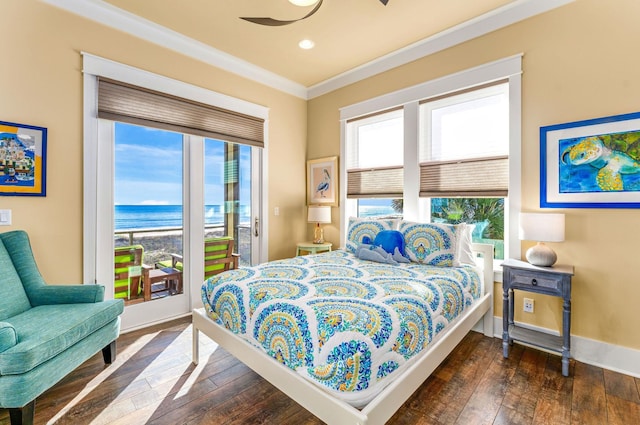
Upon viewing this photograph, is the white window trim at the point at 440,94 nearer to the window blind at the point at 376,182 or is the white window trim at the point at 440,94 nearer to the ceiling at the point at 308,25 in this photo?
the window blind at the point at 376,182

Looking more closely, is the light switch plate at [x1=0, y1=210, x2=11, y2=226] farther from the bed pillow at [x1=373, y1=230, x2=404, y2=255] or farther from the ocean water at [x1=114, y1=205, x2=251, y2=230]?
the bed pillow at [x1=373, y1=230, x2=404, y2=255]

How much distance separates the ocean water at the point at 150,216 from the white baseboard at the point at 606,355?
3622 millimetres

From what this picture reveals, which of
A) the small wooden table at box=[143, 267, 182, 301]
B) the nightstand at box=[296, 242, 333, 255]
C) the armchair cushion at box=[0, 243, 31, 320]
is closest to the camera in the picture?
the armchair cushion at box=[0, 243, 31, 320]

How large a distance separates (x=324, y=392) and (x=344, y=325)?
0.30 meters

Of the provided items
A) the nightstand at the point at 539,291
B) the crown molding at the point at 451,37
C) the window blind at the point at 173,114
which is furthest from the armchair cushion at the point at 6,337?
the crown molding at the point at 451,37

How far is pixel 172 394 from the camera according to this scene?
190 cm

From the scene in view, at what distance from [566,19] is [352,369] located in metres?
3.12

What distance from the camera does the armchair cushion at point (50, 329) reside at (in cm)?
151

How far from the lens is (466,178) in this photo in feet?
9.75

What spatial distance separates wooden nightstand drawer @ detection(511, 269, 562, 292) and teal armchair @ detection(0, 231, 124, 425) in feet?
10.0

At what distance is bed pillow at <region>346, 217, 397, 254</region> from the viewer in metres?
3.07

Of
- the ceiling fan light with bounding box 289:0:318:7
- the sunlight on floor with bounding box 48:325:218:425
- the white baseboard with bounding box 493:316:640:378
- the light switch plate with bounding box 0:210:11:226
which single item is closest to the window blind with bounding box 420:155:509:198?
the white baseboard with bounding box 493:316:640:378

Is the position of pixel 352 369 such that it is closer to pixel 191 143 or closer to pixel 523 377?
pixel 523 377

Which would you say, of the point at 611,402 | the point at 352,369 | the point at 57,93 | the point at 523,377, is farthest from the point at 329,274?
the point at 57,93
